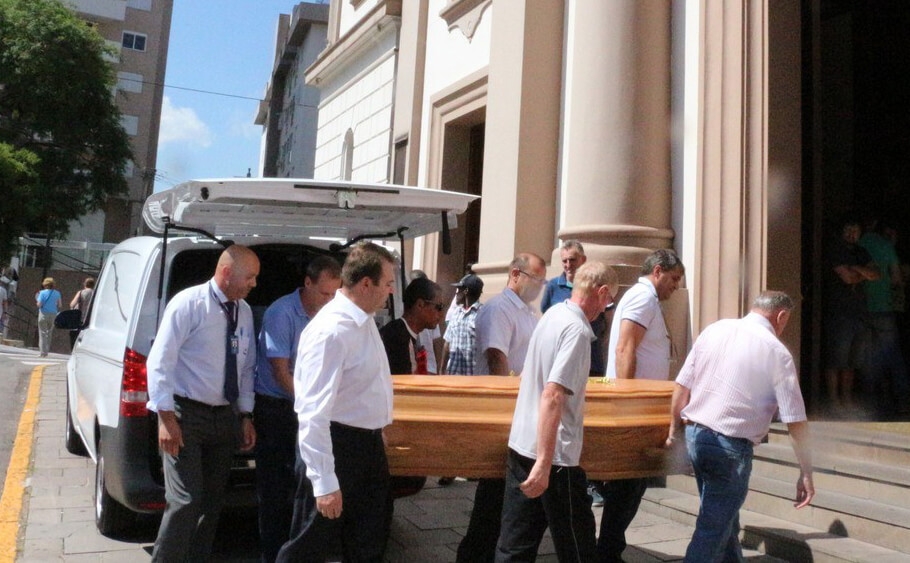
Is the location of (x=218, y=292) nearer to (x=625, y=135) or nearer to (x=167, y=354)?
(x=167, y=354)

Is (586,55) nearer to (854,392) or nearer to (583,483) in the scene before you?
(854,392)

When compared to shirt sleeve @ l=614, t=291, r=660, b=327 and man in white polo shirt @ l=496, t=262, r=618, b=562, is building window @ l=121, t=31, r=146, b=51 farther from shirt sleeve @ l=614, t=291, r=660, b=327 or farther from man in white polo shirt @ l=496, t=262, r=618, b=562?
man in white polo shirt @ l=496, t=262, r=618, b=562

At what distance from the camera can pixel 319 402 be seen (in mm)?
3551

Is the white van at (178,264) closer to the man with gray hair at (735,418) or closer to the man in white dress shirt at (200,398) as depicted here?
the man in white dress shirt at (200,398)

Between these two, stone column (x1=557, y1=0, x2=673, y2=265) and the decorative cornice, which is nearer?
stone column (x1=557, y1=0, x2=673, y2=265)

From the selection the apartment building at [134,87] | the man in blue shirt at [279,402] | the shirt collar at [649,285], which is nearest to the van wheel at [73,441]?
the man in blue shirt at [279,402]

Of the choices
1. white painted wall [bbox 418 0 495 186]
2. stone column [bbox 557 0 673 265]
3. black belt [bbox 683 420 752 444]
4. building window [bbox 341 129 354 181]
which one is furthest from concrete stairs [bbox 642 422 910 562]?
building window [bbox 341 129 354 181]

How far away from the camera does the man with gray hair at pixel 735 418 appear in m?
4.10

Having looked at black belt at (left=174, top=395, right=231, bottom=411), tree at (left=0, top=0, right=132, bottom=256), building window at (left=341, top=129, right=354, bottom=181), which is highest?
tree at (left=0, top=0, right=132, bottom=256)

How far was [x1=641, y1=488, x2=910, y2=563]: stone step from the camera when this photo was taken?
4.96 m

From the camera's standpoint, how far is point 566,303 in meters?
4.00

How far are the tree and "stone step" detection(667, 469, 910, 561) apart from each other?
33.1 metres

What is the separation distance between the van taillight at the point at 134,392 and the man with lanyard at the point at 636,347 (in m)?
2.55

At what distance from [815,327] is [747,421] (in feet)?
13.1
